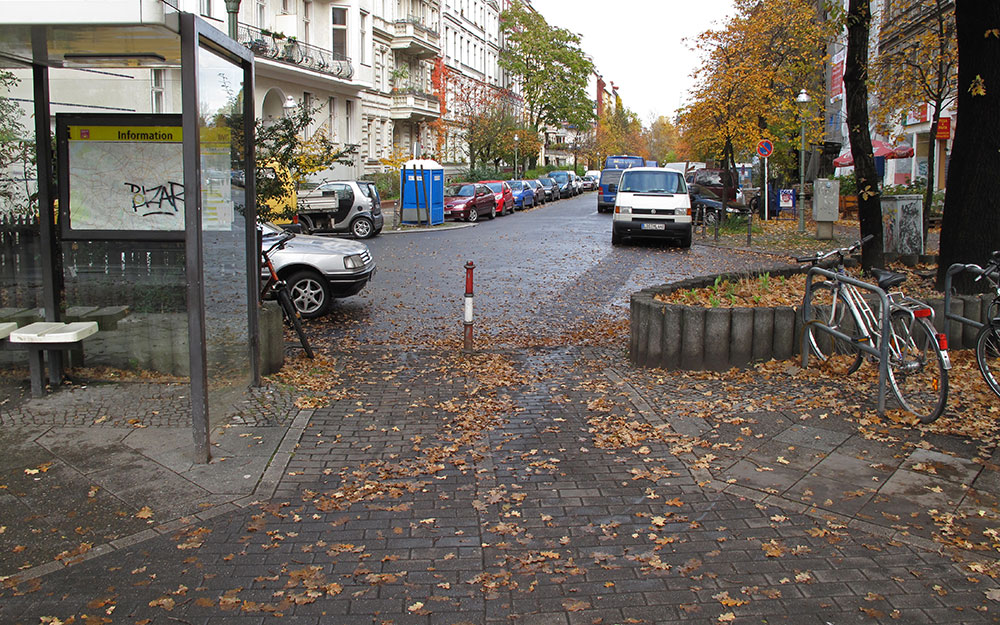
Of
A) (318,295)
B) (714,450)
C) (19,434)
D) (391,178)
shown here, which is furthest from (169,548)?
(391,178)

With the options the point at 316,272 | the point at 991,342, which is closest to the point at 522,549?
the point at 991,342

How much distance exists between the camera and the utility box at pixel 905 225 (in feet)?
53.3

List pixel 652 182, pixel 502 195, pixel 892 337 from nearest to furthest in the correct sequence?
1. pixel 892 337
2. pixel 652 182
3. pixel 502 195

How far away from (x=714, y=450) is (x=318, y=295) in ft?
22.9

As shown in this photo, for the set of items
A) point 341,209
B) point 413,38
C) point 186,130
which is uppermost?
point 413,38

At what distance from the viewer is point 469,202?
33.1 metres

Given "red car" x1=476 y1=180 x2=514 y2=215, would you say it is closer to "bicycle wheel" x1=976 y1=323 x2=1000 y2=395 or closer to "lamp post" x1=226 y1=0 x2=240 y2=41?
"lamp post" x1=226 y1=0 x2=240 y2=41

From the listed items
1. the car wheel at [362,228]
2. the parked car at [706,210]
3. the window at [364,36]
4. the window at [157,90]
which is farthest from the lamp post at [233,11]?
the window at [364,36]

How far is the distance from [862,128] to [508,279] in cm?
641

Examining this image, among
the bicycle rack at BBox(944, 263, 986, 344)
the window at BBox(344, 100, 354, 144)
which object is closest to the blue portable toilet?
the window at BBox(344, 100, 354, 144)

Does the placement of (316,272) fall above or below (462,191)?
below

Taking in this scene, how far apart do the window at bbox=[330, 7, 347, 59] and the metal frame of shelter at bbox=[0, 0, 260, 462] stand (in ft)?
118

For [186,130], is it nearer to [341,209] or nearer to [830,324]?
[830,324]

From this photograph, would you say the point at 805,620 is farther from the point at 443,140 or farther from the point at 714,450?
the point at 443,140
